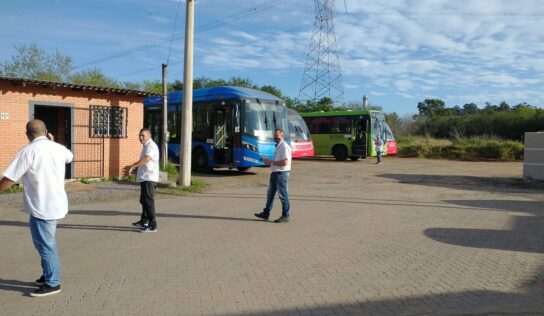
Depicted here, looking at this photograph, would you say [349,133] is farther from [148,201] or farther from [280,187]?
[148,201]

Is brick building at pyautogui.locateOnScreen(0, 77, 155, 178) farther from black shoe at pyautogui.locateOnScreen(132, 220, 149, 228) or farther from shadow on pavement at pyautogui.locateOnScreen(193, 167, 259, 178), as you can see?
black shoe at pyautogui.locateOnScreen(132, 220, 149, 228)

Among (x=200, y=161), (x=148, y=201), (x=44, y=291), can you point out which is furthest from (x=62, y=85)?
(x=44, y=291)

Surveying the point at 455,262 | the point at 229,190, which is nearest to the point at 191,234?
the point at 455,262

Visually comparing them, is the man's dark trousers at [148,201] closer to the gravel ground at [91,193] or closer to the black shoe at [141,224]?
the black shoe at [141,224]

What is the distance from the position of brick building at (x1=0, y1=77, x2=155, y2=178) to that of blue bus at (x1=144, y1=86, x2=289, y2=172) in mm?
3186

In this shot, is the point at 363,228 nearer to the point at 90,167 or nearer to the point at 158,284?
the point at 158,284

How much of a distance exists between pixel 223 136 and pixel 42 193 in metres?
13.7

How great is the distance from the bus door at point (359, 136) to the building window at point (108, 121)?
16.1m

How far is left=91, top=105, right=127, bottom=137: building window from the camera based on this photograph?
15586mm

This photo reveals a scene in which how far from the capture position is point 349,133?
2969 centimetres

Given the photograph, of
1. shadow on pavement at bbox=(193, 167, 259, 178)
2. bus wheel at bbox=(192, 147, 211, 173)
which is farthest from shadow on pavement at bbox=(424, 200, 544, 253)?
bus wheel at bbox=(192, 147, 211, 173)

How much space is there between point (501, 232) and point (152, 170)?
6.26 metres

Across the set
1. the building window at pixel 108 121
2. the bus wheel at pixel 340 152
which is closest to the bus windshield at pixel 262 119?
the building window at pixel 108 121

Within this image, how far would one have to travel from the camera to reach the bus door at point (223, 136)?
61.1ft
